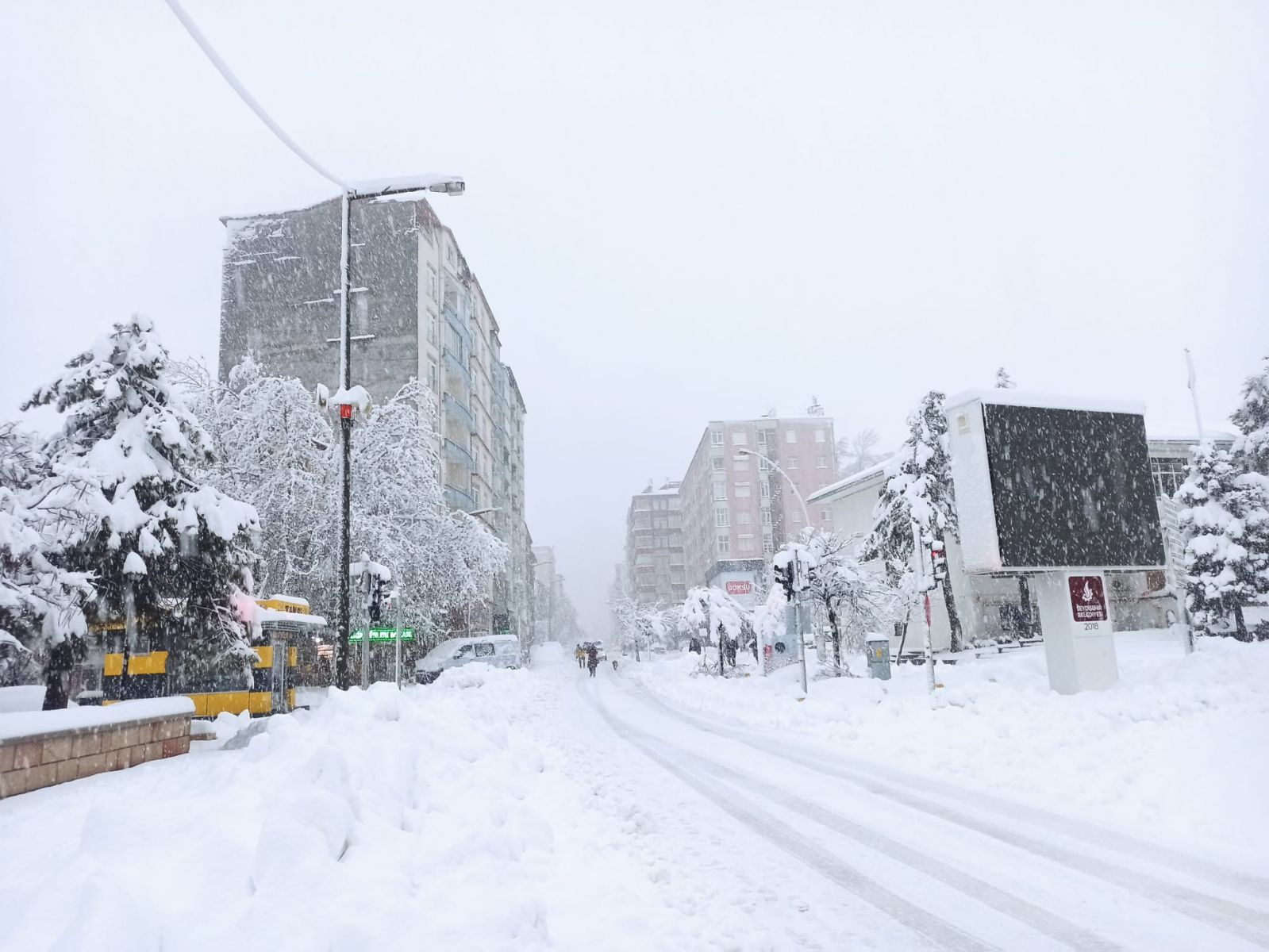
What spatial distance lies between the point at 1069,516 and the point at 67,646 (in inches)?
688

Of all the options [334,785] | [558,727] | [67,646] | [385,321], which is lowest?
[558,727]

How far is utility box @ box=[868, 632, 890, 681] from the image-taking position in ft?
77.4

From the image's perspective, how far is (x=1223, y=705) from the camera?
11320mm

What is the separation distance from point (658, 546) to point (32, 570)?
139 m

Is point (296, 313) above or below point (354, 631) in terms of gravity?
above

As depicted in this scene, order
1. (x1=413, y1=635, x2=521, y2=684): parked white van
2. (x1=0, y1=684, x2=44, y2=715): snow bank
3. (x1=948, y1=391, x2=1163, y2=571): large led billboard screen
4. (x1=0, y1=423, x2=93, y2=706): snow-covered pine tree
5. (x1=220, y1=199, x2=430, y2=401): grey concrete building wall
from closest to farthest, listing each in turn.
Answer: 1. (x1=0, y1=423, x2=93, y2=706): snow-covered pine tree
2. (x1=948, y1=391, x2=1163, y2=571): large led billboard screen
3. (x1=0, y1=684, x2=44, y2=715): snow bank
4. (x1=413, y1=635, x2=521, y2=684): parked white van
5. (x1=220, y1=199, x2=430, y2=401): grey concrete building wall

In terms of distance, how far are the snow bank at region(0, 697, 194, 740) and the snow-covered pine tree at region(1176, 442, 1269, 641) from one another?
34.4 m

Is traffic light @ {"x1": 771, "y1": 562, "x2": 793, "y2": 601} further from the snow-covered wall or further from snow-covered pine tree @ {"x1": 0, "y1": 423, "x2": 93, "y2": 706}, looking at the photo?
snow-covered pine tree @ {"x1": 0, "y1": 423, "x2": 93, "y2": 706}

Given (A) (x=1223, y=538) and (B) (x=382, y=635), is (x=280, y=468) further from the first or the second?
(A) (x=1223, y=538)

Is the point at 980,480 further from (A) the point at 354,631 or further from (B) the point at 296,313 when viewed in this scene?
(B) the point at 296,313

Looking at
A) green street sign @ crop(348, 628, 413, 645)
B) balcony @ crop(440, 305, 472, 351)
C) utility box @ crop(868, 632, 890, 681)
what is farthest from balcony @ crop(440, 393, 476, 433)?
utility box @ crop(868, 632, 890, 681)

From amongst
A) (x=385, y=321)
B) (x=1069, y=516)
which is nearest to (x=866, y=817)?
(x=1069, y=516)

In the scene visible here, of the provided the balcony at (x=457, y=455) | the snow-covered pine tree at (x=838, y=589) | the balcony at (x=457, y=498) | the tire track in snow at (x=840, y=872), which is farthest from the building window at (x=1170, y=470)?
the tire track in snow at (x=840, y=872)

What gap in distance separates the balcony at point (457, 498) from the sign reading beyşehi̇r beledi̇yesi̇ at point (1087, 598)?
34623 mm
